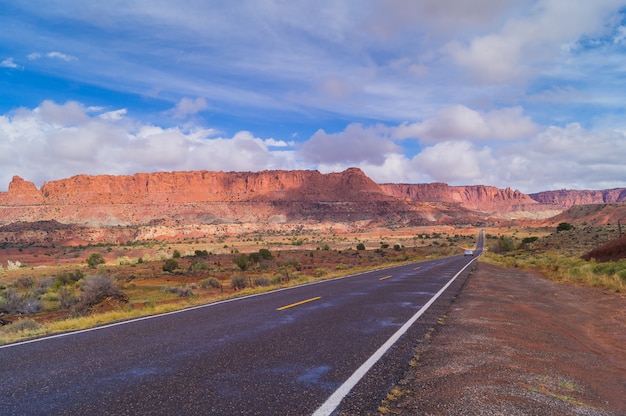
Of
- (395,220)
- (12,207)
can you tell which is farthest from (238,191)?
(12,207)

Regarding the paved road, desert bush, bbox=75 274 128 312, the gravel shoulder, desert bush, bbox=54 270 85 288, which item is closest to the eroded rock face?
desert bush, bbox=54 270 85 288

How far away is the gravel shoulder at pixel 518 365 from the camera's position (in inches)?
166

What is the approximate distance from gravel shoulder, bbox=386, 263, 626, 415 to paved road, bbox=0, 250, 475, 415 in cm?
57

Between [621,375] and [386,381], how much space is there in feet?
10.8

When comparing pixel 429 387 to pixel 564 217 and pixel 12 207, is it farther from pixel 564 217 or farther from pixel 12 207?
pixel 12 207

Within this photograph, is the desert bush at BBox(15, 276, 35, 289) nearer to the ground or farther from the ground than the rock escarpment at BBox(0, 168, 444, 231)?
nearer to the ground

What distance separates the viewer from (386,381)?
5.00 metres

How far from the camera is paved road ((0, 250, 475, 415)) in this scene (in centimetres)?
434

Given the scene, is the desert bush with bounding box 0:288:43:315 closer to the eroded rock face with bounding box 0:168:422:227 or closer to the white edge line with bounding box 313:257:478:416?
the white edge line with bounding box 313:257:478:416

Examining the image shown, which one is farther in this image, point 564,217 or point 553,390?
point 564,217

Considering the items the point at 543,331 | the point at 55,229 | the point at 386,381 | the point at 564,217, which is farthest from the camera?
the point at 564,217

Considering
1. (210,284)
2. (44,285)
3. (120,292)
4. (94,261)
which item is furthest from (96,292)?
→ (94,261)

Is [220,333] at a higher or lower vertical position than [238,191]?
lower

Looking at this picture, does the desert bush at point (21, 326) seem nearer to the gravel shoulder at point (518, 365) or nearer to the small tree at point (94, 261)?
the gravel shoulder at point (518, 365)
